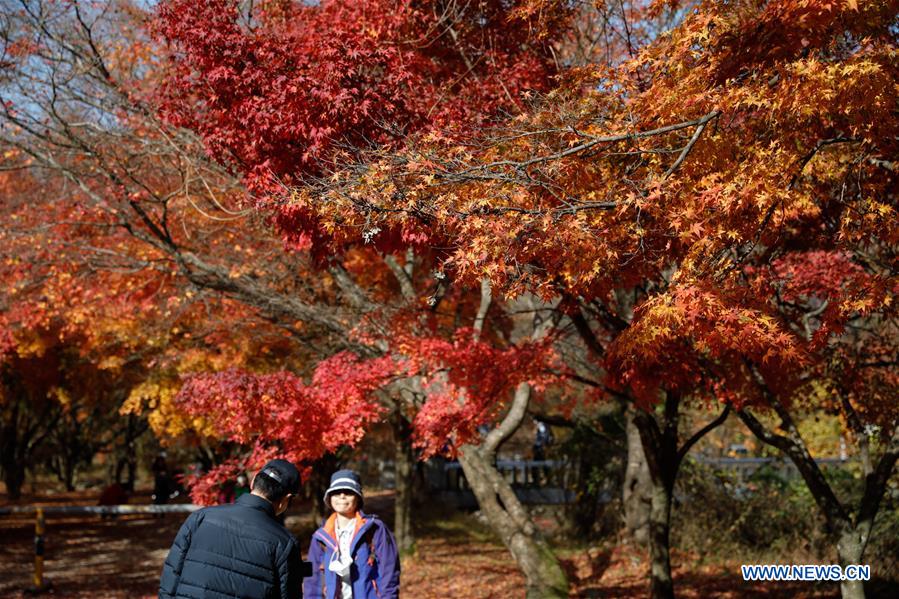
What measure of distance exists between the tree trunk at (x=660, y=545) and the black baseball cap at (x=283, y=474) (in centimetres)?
669

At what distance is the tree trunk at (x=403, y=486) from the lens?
16516 mm

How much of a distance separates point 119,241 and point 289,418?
9.21 metres

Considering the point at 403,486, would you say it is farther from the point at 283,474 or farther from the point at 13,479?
the point at 13,479

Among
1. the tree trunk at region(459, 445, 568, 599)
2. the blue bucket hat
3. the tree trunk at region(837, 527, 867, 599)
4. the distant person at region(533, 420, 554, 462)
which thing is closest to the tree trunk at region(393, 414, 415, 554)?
the tree trunk at region(459, 445, 568, 599)

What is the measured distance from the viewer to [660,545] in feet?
32.1

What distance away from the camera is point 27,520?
23094mm

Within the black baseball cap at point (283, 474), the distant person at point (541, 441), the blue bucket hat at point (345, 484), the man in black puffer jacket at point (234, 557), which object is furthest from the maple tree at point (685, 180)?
the distant person at point (541, 441)

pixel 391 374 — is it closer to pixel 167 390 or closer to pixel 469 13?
pixel 469 13

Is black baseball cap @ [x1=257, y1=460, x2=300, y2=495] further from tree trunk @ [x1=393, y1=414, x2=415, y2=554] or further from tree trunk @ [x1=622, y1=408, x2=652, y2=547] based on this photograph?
tree trunk @ [x1=393, y1=414, x2=415, y2=554]

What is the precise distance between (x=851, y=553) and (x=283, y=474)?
5487 millimetres

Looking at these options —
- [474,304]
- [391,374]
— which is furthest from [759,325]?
[474,304]

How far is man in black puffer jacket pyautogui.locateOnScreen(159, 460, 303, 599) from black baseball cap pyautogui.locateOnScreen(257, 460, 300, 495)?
0.40ft

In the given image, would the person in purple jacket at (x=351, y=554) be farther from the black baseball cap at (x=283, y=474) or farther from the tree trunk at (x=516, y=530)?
the tree trunk at (x=516, y=530)

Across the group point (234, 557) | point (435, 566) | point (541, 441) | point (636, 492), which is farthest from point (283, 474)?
point (541, 441)
